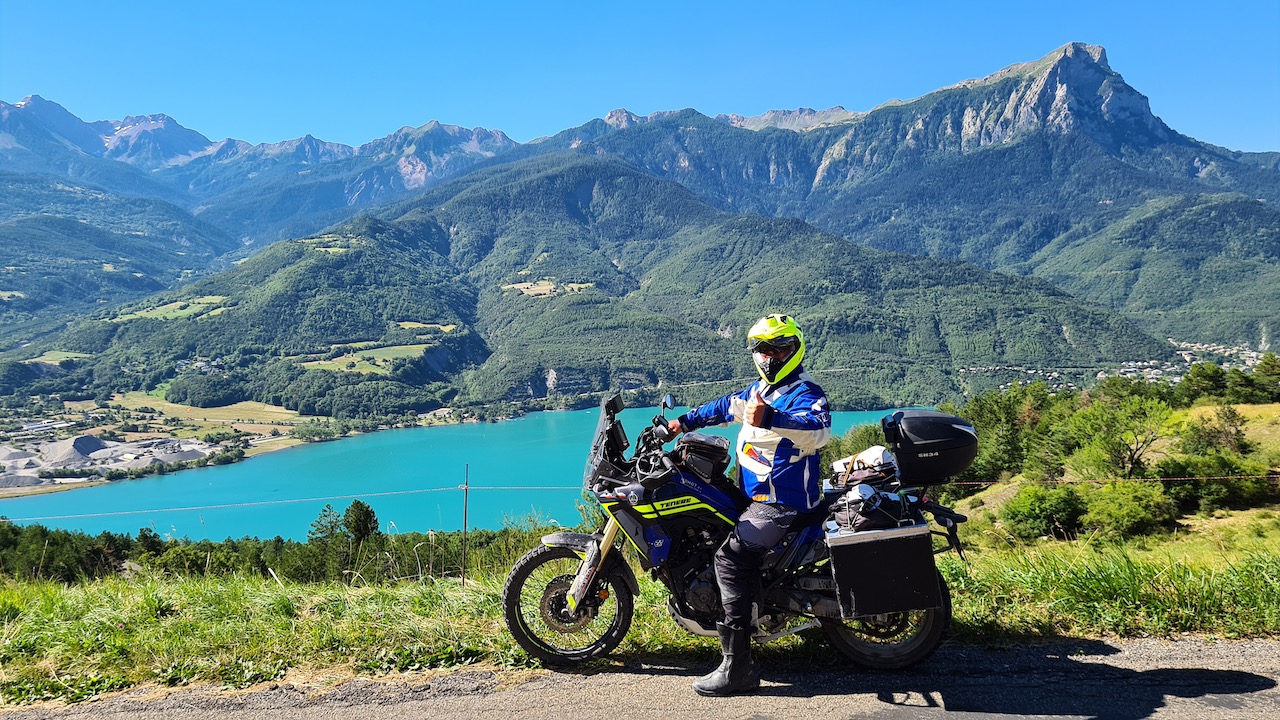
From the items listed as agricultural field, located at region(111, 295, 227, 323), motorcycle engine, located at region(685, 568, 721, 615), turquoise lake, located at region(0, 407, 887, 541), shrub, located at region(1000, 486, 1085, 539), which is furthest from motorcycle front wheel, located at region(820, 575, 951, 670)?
agricultural field, located at region(111, 295, 227, 323)

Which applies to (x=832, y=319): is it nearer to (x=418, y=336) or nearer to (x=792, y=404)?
(x=418, y=336)

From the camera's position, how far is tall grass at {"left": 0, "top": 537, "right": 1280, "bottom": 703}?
372 centimetres

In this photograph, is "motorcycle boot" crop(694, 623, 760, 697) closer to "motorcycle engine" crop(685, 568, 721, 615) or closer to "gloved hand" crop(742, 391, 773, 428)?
"motorcycle engine" crop(685, 568, 721, 615)

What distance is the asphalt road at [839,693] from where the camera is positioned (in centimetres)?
305

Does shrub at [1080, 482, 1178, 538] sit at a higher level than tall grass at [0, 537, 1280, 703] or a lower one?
lower

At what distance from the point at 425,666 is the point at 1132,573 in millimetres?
3893

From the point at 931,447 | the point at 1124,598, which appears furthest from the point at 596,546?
the point at 1124,598

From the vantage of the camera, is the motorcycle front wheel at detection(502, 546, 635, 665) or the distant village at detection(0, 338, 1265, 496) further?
the distant village at detection(0, 338, 1265, 496)

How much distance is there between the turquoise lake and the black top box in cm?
5369

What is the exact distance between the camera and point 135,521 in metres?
74.1

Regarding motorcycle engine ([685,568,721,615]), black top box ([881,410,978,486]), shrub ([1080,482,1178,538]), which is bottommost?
shrub ([1080,482,1178,538])

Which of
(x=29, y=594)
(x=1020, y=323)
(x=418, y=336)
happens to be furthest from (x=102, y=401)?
(x=1020, y=323)

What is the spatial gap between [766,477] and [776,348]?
652 millimetres

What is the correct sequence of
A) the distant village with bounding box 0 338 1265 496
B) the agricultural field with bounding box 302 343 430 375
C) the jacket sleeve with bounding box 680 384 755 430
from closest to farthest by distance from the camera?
the jacket sleeve with bounding box 680 384 755 430 < the distant village with bounding box 0 338 1265 496 < the agricultural field with bounding box 302 343 430 375
